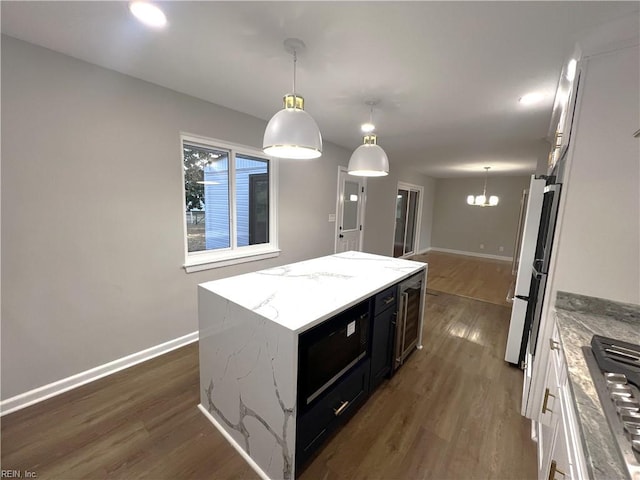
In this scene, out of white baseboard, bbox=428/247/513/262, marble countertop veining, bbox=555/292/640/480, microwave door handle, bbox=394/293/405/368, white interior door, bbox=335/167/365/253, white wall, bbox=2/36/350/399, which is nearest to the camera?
marble countertop veining, bbox=555/292/640/480

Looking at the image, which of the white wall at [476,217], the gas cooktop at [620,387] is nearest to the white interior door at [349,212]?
the gas cooktop at [620,387]

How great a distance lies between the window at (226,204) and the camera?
2.59 m

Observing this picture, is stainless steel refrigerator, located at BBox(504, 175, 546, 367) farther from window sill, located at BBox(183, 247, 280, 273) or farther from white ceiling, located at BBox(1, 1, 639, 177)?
window sill, located at BBox(183, 247, 280, 273)

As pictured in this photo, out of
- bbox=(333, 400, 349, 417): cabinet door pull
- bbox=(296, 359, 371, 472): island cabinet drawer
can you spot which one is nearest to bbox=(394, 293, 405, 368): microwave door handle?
bbox=(296, 359, 371, 472): island cabinet drawer

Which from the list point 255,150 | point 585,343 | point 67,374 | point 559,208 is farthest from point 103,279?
point 559,208

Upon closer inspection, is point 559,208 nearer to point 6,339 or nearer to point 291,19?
point 291,19

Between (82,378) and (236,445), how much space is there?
142 centimetres

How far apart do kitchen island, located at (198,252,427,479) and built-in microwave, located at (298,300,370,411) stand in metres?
0.04

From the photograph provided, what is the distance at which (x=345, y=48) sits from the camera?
1585mm

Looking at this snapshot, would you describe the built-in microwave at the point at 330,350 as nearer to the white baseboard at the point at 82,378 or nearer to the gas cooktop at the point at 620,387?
the gas cooktop at the point at 620,387

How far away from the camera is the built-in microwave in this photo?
1.25 metres

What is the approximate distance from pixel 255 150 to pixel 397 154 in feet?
9.03

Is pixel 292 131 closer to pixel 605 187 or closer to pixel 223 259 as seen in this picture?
pixel 605 187

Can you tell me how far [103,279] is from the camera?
203 cm
